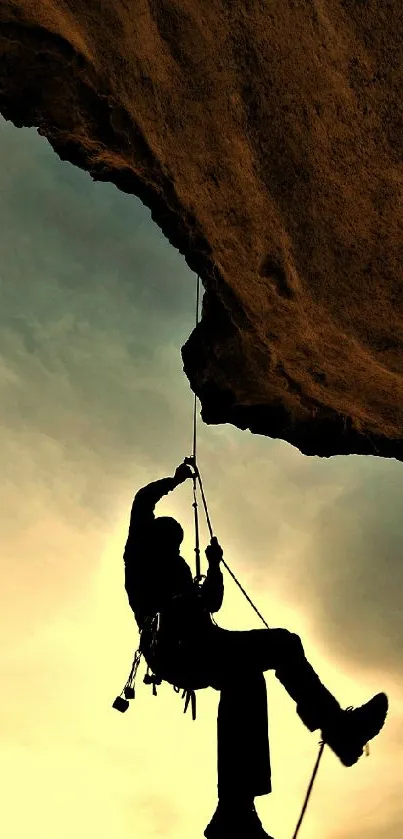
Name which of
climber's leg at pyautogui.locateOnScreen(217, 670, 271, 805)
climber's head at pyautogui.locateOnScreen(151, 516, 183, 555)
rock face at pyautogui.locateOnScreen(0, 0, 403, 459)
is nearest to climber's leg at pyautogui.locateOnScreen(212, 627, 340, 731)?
climber's leg at pyautogui.locateOnScreen(217, 670, 271, 805)

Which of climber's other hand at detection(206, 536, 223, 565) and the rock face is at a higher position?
the rock face

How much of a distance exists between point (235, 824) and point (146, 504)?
244 centimetres

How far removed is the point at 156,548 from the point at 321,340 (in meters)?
2.40

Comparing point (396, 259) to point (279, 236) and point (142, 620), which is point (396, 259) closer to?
point (279, 236)

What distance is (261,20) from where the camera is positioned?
11.7 ft

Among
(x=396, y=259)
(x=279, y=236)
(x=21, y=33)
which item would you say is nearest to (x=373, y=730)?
(x=396, y=259)

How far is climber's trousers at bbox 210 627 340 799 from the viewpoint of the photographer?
4.43 metres

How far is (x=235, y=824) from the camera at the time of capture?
14.1ft

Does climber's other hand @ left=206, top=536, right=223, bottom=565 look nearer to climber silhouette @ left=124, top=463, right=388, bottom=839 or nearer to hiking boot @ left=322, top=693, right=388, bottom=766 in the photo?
climber silhouette @ left=124, top=463, right=388, bottom=839

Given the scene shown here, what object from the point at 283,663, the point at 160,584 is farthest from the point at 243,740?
the point at 160,584

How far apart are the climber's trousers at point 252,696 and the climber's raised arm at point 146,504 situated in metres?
1.14

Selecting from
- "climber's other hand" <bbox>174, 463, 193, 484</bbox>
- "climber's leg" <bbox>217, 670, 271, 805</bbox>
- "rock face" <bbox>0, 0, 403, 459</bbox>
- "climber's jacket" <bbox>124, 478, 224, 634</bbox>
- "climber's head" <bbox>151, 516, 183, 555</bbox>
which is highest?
"rock face" <bbox>0, 0, 403, 459</bbox>

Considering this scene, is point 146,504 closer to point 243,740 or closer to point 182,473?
point 182,473

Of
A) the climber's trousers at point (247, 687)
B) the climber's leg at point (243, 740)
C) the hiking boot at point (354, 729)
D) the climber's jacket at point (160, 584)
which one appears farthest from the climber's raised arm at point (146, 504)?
the hiking boot at point (354, 729)
